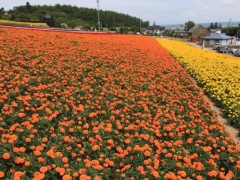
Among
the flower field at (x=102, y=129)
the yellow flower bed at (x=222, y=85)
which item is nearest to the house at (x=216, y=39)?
the yellow flower bed at (x=222, y=85)

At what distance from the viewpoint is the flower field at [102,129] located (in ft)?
17.4

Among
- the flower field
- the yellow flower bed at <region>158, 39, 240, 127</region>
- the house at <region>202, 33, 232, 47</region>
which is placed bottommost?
the house at <region>202, 33, 232, 47</region>

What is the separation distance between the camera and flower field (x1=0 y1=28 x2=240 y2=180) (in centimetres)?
530

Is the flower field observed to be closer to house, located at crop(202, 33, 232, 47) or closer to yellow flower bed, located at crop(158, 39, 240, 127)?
yellow flower bed, located at crop(158, 39, 240, 127)

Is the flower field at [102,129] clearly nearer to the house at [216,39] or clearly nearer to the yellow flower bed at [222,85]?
the yellow flower bed at [222,85]

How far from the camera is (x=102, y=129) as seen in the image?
670 cm

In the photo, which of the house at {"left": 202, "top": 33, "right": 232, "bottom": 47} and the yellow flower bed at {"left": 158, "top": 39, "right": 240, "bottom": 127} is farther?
the house at {"left": 202, "top": 33, "right": 232, "bottom": 47}

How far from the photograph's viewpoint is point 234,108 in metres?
10.6

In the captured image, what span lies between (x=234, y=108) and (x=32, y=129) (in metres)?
7.04

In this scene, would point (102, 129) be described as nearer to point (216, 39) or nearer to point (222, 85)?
point (222, 85)

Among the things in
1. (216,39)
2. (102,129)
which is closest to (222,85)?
(102,129)

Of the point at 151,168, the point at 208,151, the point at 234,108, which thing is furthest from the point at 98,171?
the point at 234,108

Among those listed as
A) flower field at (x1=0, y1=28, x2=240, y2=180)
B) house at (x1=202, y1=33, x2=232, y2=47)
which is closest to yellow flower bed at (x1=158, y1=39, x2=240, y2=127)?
flower field at (x1=0, y1=28, x2=240, y2=180)

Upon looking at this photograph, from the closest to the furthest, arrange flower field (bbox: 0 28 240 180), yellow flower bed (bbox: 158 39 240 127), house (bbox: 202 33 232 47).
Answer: flower field (bbox: 0 28 240 180)
yellow flower bed (bbox: 158 39 240 127)
house (bbox: 202 33 232 47)
